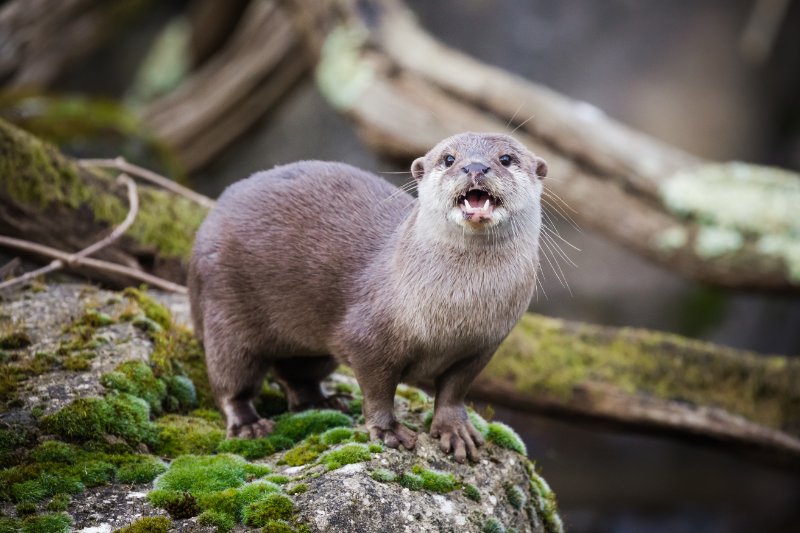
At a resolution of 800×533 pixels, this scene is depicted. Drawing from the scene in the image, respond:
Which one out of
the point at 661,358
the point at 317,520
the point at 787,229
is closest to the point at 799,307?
the point at 787,229

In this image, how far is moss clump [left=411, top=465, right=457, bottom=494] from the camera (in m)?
3.42

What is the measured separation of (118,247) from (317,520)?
9.76 ft

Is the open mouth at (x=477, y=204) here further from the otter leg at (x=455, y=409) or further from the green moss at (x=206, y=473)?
the green moss at (x=206, y=473)

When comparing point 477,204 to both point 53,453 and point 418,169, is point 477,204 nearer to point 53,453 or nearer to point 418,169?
point 418,169

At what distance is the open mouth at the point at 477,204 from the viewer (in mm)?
3375

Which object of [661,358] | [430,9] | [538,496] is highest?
[430,9]

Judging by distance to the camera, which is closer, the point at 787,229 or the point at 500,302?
the point at 500,302

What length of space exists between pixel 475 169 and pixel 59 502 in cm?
195

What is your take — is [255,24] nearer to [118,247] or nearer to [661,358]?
[118,247]

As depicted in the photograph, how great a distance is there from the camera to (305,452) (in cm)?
362

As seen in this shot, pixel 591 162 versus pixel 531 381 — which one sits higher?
pixel 591 162

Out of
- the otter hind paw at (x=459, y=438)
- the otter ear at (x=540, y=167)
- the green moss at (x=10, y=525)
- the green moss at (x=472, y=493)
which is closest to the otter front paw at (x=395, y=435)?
the otter hind paw at (x=459, y=438)

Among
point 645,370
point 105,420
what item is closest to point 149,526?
point 105,420

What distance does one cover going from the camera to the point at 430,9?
12.1m
